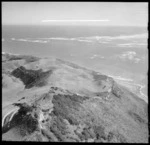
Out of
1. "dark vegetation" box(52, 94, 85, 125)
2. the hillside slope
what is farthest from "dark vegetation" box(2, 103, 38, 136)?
"dark vegetation" box(52, 94, 85, 125)

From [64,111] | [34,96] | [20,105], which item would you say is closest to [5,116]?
[20,105]

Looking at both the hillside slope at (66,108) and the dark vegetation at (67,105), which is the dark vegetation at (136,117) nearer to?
the hillside slope at (66,108)

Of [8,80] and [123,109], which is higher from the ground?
[8,80]

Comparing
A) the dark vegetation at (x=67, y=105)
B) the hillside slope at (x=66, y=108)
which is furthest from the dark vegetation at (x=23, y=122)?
the dark vegetation at (x=67, y=105)

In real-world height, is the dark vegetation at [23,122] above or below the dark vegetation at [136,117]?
above

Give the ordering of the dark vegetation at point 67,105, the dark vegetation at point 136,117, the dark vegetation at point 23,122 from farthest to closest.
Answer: the dark vegetation at point 136,117 → the dark vegetation at point 67,105 → the dark vegetation at point 23,122

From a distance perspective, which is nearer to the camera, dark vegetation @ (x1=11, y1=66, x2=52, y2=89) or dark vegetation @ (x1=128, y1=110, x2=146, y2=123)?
dark vegetation @ (x1=128, y1=110, x2=146, y2=123)

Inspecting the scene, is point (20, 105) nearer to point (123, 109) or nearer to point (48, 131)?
point (48, 131)

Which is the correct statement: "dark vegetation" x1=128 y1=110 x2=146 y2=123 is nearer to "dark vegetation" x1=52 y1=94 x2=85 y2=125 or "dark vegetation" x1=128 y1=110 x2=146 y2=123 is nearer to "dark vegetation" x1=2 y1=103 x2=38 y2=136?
"dark vegetation" x1=52 y1=94 x2=85 y2=125
